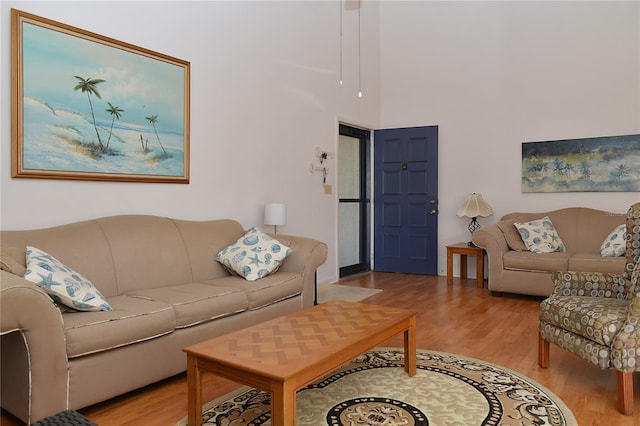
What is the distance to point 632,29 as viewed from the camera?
5.27 metres

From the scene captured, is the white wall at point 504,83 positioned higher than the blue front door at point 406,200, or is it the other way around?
the white wall at point 504,83

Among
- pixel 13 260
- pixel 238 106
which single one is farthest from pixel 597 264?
pixel 13 260

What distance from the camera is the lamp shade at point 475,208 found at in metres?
5.81

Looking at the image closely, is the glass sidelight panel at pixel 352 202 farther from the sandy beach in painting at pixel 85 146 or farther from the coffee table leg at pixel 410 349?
the coffee table leg at pixel 410 349

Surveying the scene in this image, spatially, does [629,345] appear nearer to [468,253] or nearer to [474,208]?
[468,253]

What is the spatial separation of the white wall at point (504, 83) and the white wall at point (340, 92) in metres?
0.01

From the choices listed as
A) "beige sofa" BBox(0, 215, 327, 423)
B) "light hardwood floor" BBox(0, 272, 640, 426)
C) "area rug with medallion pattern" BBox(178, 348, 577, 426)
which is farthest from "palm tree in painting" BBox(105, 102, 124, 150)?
"area rug with medallion pattern" BBox(178, 348, 577, 426)

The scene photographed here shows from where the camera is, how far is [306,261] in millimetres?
3850

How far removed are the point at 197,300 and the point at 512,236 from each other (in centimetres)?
373

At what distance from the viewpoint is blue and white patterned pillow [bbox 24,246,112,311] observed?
92.4 inches

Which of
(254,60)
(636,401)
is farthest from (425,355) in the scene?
(254,60)

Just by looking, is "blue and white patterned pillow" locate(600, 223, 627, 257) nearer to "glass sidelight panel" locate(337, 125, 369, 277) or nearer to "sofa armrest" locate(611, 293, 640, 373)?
"sofa armrest" locate(611, 293, 640, 373)

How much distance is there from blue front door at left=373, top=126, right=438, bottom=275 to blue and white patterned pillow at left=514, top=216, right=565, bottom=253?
1434mm

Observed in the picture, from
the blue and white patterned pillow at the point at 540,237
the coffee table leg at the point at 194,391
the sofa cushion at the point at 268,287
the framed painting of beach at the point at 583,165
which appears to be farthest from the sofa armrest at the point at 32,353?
the framed painting of beach at the point at 583,165
